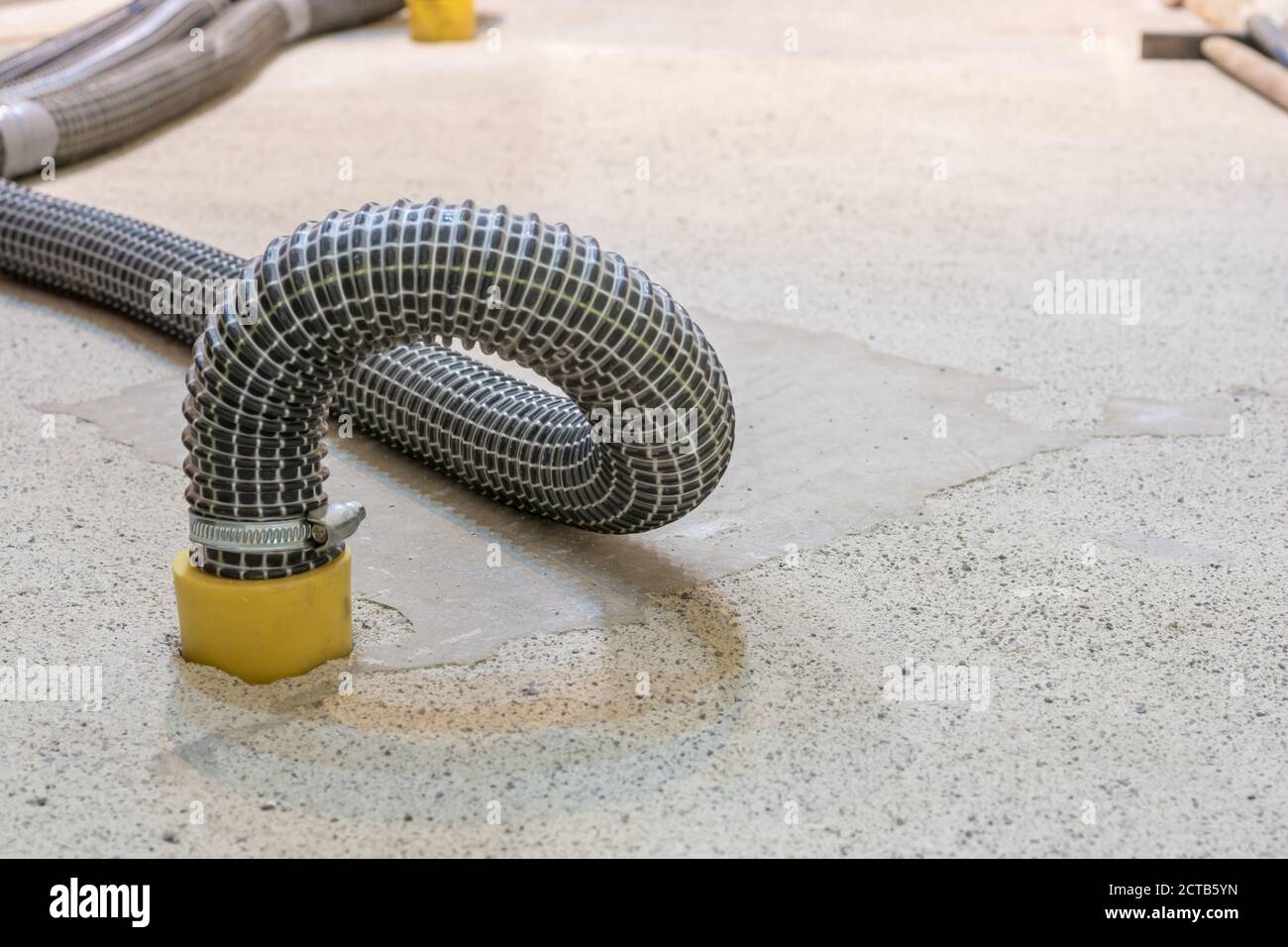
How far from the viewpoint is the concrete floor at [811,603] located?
6.74 ft

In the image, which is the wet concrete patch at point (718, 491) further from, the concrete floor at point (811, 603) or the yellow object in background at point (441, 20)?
the yellow object in background at point (441, 20)

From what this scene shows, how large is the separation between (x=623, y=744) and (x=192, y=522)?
0.75 meters

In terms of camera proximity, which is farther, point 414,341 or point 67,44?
point 67,44

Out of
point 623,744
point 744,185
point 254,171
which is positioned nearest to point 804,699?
point 623,744

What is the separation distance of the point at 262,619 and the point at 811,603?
0.96 m

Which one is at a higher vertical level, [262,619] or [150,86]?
Answer: [150,86]

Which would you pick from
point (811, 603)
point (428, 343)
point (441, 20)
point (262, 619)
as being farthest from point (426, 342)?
point (441, 20)

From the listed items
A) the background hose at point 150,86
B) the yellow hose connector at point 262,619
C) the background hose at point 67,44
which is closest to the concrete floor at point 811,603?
the yellow hose connector at point 262,619

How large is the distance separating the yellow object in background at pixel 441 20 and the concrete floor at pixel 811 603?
7.29 ft

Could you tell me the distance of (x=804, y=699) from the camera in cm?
234

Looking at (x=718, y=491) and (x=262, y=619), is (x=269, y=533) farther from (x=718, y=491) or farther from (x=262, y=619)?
(x=718, y=491)

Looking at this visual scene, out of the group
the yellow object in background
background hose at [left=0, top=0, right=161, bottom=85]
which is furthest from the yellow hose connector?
the yellow object in background

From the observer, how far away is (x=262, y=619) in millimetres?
2285

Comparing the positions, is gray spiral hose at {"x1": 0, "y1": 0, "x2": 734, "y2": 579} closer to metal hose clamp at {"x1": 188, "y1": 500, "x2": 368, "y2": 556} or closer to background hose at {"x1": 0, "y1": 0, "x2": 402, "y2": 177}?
metal hose clamp at {"x1": 188, "y1": 500, "x2": 368, "y2": 556}
